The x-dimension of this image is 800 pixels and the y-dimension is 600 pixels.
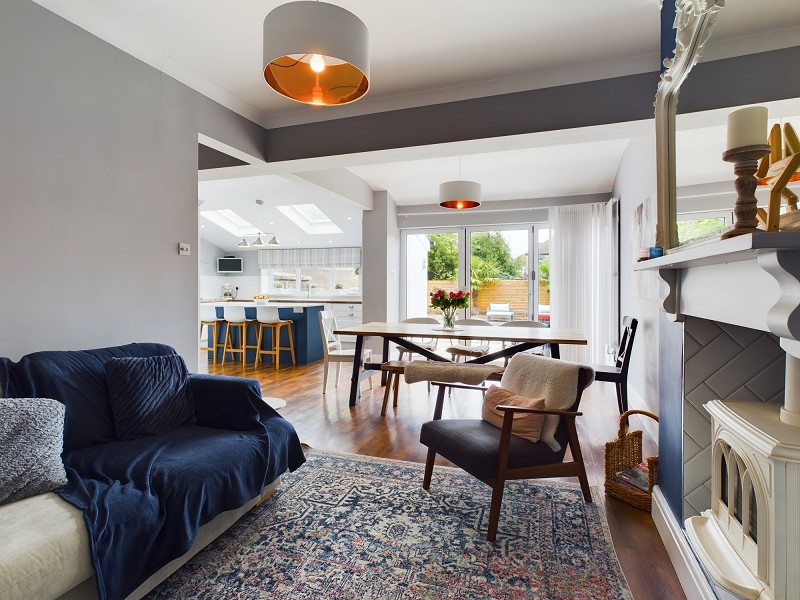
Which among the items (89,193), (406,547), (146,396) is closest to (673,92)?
(406,547)

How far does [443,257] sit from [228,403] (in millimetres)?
5304

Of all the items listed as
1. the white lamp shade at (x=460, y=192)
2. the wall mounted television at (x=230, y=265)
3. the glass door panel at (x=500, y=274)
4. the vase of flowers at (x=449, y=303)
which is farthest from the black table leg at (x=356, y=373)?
the wall mounted television at (x=230, y=265)

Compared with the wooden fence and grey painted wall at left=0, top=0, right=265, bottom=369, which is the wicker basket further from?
the wooden fence

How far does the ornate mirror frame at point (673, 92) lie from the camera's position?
5.00ft

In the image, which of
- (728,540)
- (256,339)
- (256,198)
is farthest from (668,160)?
(256,198)

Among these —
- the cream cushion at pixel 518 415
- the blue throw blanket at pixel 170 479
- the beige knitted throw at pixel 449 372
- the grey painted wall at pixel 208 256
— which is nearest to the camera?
the blue throw blanket at pixel 170 479

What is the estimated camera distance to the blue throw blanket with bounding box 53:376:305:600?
4.78 feet

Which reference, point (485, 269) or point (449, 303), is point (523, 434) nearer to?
point (449, 303)

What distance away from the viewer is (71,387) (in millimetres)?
2059

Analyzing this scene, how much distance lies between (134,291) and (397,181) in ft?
13.3

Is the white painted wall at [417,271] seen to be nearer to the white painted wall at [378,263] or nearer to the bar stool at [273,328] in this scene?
the white painted wall at [378,263]

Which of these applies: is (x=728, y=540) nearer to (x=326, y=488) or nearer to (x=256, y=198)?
(x=326, y=488)

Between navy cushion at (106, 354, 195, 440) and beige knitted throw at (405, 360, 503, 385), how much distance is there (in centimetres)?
148

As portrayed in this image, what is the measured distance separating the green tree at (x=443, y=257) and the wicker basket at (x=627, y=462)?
4.81 metres
